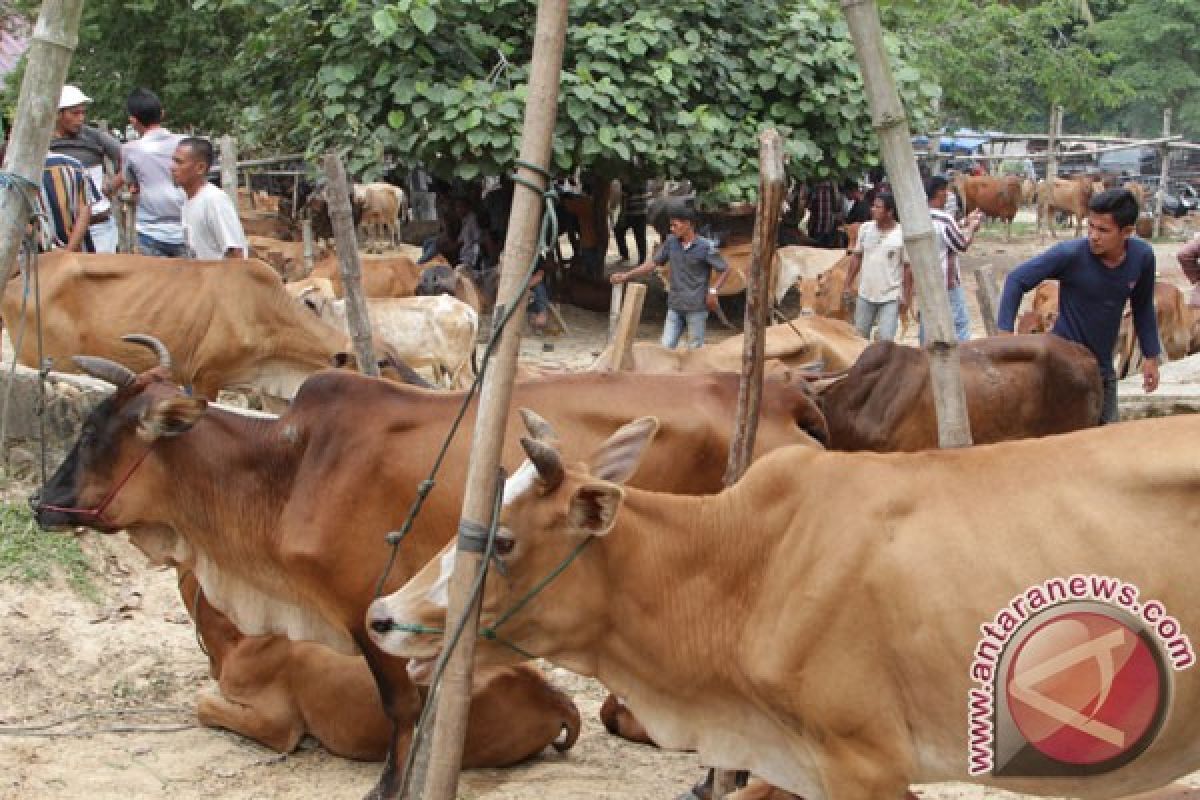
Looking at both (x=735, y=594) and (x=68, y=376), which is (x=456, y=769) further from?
(x=68, y=376)

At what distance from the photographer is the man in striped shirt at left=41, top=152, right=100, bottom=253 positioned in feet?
30.6

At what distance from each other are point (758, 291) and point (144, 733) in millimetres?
3185

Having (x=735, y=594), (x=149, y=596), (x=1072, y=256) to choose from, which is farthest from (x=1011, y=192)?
(x=735, y=594)

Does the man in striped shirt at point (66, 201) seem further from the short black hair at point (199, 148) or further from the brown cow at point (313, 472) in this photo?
the brown cow at point (313, 472)

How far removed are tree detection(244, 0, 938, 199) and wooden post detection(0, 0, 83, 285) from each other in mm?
8595

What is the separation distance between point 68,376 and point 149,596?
5.37 ft

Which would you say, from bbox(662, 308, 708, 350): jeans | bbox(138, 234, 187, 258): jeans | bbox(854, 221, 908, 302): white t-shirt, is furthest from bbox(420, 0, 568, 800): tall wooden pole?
bbox(662, 308, 708, 350): jeans

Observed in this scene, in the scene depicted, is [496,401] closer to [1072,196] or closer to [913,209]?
[913,209]

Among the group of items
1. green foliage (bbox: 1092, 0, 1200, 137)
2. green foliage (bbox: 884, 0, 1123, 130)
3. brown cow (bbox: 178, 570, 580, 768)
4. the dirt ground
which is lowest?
the dirt ground

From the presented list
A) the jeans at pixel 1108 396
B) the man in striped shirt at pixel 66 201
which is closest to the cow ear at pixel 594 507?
the jeans at pixel 1108 396

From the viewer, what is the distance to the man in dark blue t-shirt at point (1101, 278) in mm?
7023

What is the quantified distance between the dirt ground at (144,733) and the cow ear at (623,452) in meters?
1.49

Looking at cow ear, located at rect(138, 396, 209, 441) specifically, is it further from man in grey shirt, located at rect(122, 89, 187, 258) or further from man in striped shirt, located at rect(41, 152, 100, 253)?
man in grey shirt, located at rect(122, 89, 187, 258)

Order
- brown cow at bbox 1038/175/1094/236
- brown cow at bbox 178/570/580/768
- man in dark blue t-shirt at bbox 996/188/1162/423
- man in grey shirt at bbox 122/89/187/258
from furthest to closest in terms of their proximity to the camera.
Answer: brown cow at bbox 1038/175/1094/236 → man in grey shirt at bbox 122/89/187/258 → man in dark blue t-shirt at bbox 996/188/1162/423 → brown cow at bbox 178/570/580/768
